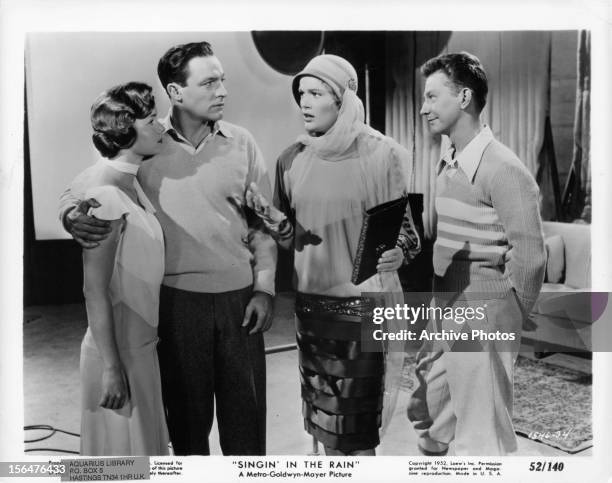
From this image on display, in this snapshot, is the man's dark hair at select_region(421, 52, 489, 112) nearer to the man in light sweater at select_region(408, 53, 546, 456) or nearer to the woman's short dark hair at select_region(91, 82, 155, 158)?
the man in light sweater at select_region(408, 53, 546, 456)

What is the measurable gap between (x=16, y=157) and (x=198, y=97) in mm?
638

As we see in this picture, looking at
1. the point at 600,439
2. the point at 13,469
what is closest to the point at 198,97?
the point at 13,469

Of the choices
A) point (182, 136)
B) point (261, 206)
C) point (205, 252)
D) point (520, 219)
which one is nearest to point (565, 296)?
point (520, 219)

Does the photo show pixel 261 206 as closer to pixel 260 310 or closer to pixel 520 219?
pixel 260 310

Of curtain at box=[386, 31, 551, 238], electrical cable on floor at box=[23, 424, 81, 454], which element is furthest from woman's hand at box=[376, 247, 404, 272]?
electrical cable on floor at box=[23, 424, 81, 454]

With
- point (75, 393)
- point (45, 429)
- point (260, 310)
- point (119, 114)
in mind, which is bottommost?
point (45, 429)

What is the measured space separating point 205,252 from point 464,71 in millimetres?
1027

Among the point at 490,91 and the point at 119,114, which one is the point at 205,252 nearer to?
the point at 119,114

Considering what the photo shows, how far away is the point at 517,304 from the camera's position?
2018 millimetres

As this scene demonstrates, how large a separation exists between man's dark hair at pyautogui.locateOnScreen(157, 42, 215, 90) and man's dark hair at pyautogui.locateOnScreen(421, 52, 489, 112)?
28.7 inches

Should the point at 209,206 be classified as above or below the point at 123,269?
above

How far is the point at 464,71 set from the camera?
1987 mm

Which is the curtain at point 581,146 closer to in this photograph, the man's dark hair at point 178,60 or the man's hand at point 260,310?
the man's hand at point 260,310

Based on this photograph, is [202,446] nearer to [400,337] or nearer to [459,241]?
[400,337]
